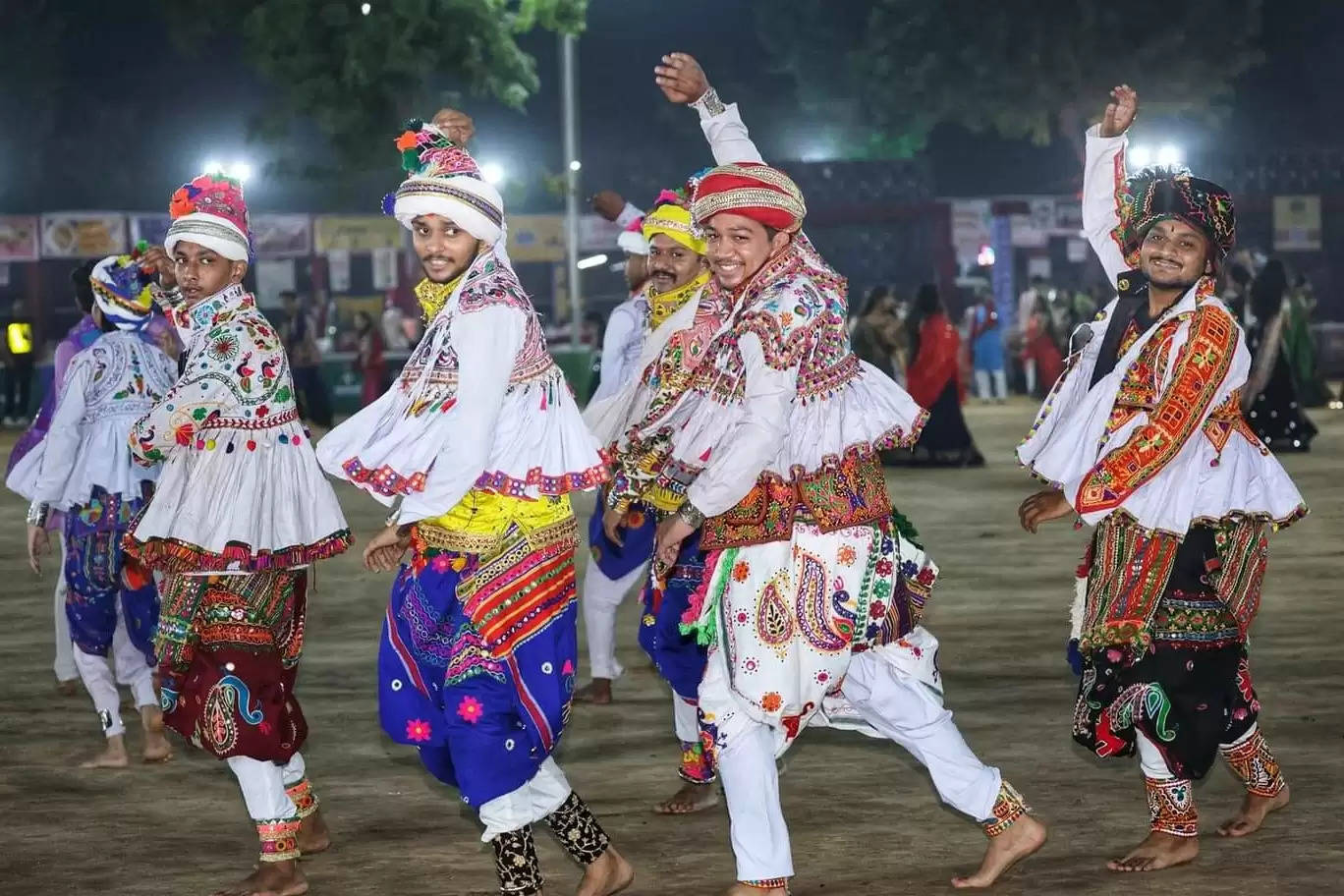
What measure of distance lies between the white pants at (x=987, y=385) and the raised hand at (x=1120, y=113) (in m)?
26.4

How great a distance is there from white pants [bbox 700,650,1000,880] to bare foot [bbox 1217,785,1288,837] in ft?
3.57

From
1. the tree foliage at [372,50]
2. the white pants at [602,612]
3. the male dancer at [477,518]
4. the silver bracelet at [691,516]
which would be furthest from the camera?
the tree foliage at [372,50]

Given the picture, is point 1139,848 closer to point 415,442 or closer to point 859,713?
point 859,713

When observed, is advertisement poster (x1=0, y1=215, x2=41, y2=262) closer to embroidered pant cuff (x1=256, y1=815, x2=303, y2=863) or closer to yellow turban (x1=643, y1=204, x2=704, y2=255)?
yellow turban (x1=643, y1=204, x2=704, y2=255)

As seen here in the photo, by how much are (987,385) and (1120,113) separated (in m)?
26.9

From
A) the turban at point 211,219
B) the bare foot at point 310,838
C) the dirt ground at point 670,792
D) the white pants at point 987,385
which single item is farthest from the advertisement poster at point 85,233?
the bare foot at point 310,838

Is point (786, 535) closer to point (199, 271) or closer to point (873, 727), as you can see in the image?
point (873, 727)

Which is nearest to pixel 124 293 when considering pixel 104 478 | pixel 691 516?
pixel 104 478

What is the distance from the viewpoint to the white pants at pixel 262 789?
6266 millimetres

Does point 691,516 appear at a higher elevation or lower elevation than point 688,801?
higher

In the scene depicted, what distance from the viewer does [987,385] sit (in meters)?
33.3

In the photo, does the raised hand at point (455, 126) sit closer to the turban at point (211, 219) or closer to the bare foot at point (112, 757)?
the turban at point (211, 219)

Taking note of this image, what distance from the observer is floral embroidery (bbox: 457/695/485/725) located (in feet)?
18.3

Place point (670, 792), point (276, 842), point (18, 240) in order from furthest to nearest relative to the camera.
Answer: point (18, 240) < point (670, 792) < point (276, 842)
